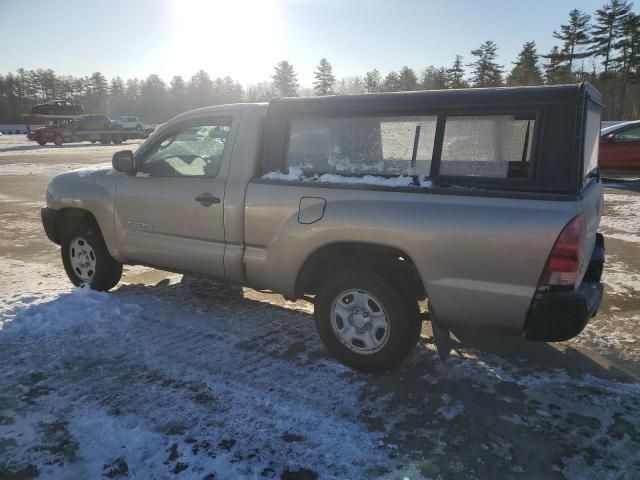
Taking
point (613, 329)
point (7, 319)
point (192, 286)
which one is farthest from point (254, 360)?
point (613, 329)

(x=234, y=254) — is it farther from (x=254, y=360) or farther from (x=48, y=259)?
(x=48, y=259)

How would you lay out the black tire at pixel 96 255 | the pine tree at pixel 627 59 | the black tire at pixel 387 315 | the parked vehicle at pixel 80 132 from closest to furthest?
the black tire at pixel 387 315
the black tire at pixel 96 255
the parked vehicle at pixel 80 132
the pine tree at pixel 627 59

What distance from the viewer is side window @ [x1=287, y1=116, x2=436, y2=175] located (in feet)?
10.5

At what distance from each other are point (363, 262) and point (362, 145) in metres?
0.83

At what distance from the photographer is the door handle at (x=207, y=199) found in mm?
4012

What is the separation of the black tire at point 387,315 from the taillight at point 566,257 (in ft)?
2.92

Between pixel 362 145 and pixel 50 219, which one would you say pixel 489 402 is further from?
pixel 50 219

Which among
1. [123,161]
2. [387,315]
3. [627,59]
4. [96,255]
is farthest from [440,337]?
[627,59]

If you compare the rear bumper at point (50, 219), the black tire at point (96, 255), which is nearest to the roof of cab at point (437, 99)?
the black tire at point (96, 255)

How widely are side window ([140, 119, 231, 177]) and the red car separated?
11.9 m

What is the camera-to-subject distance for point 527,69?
2288 inches

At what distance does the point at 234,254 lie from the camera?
156 inches

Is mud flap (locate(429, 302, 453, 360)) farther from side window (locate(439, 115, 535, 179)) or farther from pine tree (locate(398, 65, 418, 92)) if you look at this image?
pine tree (locate(398, 65, 418, 92))

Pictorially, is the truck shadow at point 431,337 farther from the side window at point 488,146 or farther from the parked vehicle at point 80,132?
the parked vehicle at point 80,132
